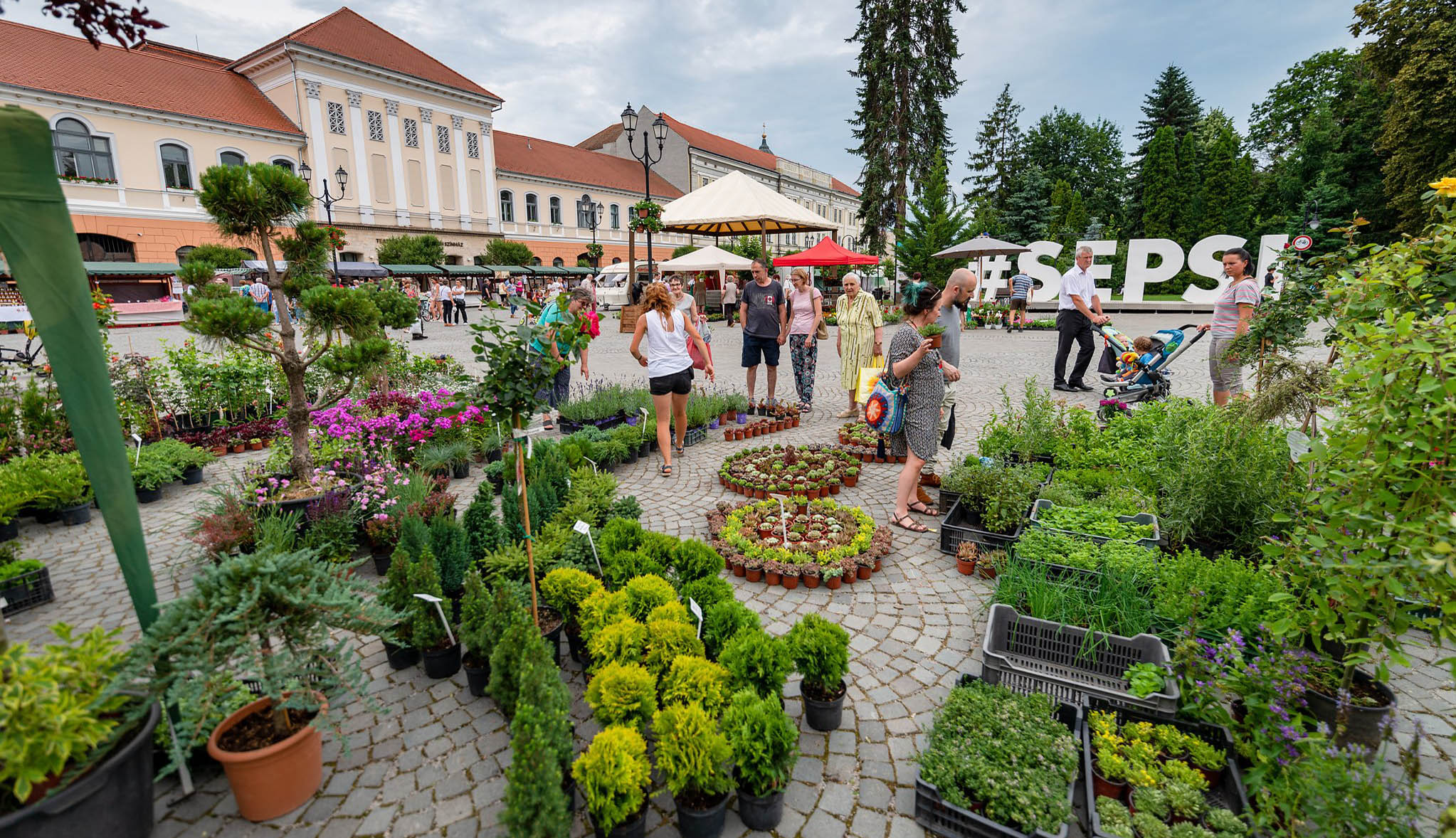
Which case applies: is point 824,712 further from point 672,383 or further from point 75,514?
point 75,514

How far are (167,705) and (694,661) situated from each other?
176 cm

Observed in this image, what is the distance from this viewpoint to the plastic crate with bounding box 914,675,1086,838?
217 cm

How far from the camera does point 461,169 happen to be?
4188 cm

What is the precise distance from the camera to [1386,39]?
70.4ft

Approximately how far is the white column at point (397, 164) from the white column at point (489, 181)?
5.35 meters

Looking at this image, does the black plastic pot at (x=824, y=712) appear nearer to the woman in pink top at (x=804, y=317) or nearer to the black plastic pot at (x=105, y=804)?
the black plastic pot at (x=105, y=804)

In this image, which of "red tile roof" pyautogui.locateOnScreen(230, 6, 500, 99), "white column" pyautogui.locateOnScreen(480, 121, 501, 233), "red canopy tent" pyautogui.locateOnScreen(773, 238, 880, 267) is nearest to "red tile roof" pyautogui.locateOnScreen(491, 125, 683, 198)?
"white column" pyautogui.locateOnScreen(480, 121, 501, 233)

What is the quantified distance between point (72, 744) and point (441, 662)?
149 centimetres

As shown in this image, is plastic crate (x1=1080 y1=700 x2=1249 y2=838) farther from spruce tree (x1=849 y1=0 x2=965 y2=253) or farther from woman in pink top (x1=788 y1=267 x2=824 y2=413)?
spruce tree (x1=849 y1=0 x2=965 y2=253)

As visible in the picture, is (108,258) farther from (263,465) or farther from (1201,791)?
(1201,791)

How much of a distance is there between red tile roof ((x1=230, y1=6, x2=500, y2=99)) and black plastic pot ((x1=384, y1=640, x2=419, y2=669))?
1657 inches

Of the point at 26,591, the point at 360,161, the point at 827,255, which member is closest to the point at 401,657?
the point at 26,591

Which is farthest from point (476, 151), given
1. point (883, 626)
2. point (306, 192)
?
point (883, 626)

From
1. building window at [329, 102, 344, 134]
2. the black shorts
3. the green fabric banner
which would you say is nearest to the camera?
the green fabric banner
